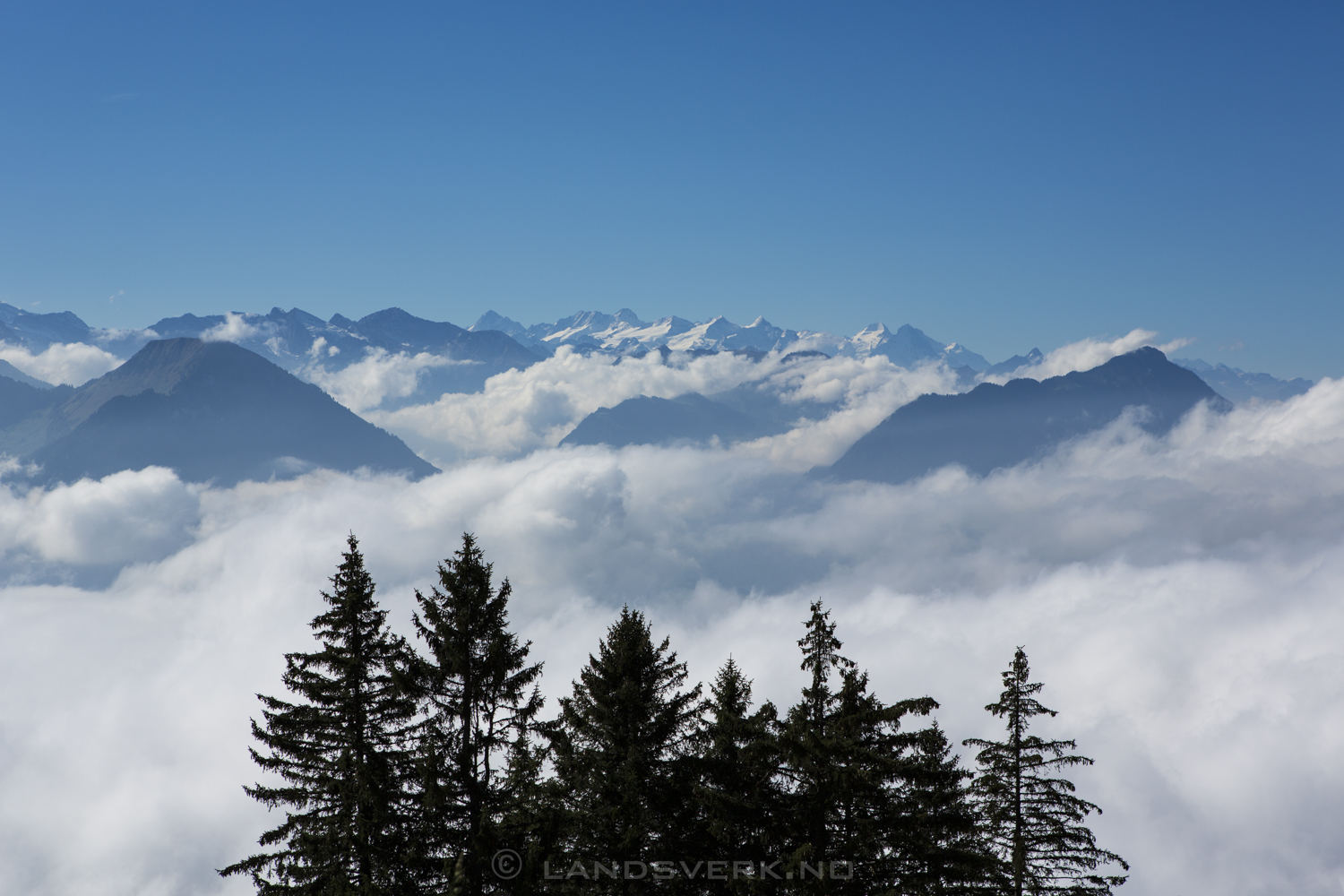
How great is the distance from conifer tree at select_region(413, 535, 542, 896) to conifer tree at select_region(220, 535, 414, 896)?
76 centimetres

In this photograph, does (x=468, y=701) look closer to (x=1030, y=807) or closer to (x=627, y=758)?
(x=627, y=758)

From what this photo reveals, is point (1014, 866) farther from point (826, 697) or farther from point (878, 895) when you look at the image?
point (826, 697)

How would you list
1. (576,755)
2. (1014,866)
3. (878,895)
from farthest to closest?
(1014,866) < (576,755) < (878,895)

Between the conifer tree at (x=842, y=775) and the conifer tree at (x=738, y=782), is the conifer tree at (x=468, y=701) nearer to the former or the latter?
the conifer tree at (x=738, y=782)

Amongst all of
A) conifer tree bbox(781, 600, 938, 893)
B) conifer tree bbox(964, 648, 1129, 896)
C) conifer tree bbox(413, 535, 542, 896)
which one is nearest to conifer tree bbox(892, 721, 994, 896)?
conifer tree bbox(781, 600, 938, 893)

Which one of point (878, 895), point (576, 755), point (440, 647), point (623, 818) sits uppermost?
point (440, 647)

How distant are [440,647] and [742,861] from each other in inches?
329

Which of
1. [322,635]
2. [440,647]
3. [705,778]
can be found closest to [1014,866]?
[705,778]

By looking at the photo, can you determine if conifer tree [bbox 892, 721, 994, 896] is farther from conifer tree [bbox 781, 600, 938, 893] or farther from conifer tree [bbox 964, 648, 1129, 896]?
conifer tree [bbox 964, 648, 1129, 896]

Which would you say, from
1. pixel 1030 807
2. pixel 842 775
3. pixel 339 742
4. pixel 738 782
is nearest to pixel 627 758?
pixel 738 782

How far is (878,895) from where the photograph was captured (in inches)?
607

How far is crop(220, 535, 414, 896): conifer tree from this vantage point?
17828 mm

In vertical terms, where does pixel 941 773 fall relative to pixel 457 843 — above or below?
above

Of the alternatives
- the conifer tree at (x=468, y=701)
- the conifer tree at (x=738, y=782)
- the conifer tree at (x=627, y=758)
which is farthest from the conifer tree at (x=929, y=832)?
the conifer tree at (x=468, y=701)
